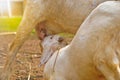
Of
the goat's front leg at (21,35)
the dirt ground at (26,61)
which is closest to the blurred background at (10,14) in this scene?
the dirt ground at (26,61)

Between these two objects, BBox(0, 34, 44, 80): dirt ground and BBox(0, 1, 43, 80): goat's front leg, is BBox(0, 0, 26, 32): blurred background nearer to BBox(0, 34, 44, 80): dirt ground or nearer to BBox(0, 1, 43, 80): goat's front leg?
BBox(0, 34, 44, 80): dirt ground

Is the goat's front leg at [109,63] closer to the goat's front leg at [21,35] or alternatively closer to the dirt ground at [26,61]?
the goat's front leg at [21,35]

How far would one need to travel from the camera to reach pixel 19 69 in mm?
5172

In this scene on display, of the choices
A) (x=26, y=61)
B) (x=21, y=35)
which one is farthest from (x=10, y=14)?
(x=21, y=35)

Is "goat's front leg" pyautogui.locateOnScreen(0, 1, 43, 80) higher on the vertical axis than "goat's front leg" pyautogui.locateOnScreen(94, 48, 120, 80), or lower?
lower

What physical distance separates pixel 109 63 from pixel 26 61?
2782mm

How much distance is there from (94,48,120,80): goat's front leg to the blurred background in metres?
4.15

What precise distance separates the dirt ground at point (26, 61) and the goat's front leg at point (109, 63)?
2.03 metres

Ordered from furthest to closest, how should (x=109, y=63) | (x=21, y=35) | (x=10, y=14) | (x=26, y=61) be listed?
(x=10, y=14), (x=26, y=61), (x=21, y=35), (x=109, y=63)

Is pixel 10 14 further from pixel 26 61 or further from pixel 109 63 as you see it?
pixel 109 63

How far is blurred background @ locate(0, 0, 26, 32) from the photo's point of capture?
6.88 metres

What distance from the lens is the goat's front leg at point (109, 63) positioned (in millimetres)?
2818

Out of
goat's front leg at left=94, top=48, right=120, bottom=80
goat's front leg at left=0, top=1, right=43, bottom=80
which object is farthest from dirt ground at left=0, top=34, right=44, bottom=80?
goat's front leg at left=94, top=48, right=120, bottom=80

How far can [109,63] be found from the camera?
282 centimetres
